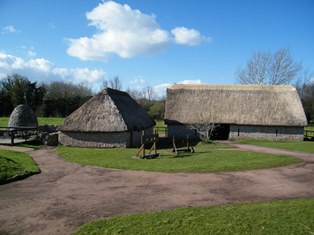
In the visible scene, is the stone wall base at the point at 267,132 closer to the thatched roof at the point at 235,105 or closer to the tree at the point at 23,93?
the thatched roof at the point at 235,105

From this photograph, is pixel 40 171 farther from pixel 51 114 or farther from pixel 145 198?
pixel 51 114

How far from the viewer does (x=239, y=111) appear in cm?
3553

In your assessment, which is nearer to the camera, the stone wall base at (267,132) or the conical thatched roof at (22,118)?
the conical thatched roof at (22,118)

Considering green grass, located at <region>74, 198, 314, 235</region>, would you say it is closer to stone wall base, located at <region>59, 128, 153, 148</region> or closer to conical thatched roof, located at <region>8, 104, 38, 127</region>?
stone wall base, located at <region>59, 128, 153, 148</region>

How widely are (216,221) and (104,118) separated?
62.6ft

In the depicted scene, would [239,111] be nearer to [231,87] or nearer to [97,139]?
[231,87]

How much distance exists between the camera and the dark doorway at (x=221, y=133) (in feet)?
120

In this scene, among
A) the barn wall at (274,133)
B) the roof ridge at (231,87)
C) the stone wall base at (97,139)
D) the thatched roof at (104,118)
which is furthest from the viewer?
the roof ridge at (231,87)

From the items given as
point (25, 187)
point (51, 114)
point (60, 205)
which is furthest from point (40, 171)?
point (51, 114)

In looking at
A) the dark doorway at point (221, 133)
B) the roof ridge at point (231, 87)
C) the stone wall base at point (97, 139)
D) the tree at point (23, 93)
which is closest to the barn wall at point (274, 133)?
the dark doorway at point (221, 133)

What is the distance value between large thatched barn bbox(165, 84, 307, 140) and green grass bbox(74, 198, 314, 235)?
83.9 feet

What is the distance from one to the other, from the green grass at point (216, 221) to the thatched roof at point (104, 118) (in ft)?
54.9

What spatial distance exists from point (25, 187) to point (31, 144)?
14.6m

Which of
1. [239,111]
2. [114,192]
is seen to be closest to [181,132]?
[239,111]
